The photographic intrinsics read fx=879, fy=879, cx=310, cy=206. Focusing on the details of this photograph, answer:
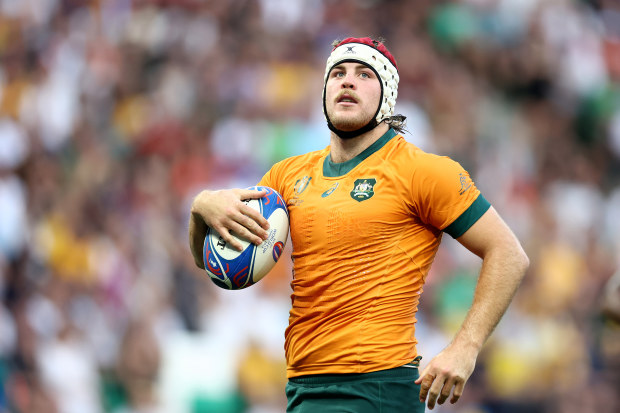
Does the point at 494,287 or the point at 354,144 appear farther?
the point at 354,144

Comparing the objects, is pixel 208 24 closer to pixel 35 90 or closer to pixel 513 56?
pixel 35 90

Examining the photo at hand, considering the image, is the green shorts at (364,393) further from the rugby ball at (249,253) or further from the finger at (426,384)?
the rugby ball at (249,253)

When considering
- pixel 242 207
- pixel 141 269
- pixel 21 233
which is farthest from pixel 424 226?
pixel 21 233

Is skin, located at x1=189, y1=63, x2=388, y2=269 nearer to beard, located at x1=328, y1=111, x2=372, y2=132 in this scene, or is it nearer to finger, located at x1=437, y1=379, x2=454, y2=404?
beard, located at x1=328, y1=111, x2=372, y2=132

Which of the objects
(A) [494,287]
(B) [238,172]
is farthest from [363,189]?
(B) [238,172]

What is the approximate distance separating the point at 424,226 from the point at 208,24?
24.4 ft

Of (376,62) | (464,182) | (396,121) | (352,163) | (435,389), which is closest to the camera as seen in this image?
(435,389)

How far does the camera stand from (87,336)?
29.3ft

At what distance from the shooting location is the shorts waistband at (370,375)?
3.83 m

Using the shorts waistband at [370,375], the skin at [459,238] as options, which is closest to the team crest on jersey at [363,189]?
the skin at [459,238]

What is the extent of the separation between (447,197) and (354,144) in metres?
0.63

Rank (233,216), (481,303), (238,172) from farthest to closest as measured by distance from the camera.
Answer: (238,172)
(233,216)
(481,303)

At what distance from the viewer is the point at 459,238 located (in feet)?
12.9

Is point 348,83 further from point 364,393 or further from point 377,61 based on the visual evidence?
point 364,393
